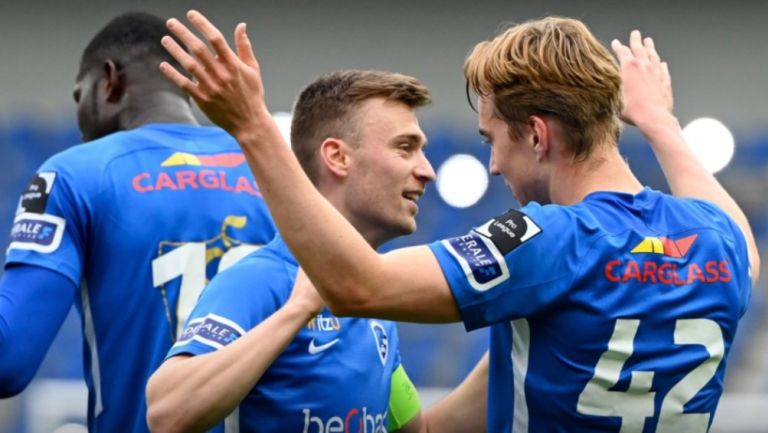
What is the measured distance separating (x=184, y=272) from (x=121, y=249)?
19cm

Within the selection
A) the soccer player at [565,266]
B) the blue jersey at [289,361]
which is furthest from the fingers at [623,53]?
the blue jersey at [289,361]

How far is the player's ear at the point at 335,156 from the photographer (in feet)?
11.9

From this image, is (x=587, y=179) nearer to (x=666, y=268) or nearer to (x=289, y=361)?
(x=666, y=268)

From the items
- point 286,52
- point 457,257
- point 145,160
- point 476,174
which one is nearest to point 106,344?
point 145,160

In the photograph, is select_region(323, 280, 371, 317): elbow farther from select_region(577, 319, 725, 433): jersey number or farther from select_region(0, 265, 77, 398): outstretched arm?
select_region(0, 265, 77, 398): outstretched arm

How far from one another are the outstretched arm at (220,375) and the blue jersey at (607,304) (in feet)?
1.44

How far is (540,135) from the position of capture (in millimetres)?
3035

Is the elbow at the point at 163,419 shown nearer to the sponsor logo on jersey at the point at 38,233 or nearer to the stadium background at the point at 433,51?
the sponsor logo on jersey at the point at 38,233

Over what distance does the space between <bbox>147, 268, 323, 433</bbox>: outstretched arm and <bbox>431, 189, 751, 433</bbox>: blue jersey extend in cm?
44

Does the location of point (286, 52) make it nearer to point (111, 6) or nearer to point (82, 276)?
point (111, 6)

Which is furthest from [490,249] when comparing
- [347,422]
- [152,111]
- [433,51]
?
[433,51]

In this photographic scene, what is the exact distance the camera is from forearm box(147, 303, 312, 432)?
3070mm

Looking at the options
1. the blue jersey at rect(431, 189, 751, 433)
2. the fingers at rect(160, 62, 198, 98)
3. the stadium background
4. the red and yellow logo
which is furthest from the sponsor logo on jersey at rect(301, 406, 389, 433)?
the stadium background

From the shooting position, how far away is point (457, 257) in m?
2.83
